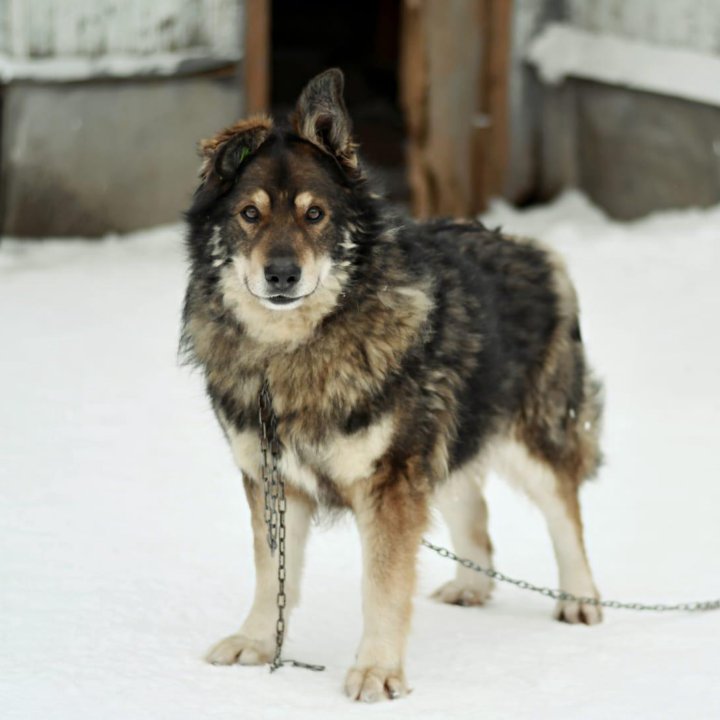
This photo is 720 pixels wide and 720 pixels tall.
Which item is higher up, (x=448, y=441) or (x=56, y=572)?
(x=448, y=441)

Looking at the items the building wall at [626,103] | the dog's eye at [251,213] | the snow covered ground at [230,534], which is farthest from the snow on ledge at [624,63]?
the dog's eye at [251,213]

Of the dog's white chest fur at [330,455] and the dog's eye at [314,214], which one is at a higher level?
the dog's eye at [314,214]

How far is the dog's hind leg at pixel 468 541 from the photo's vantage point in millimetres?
5254

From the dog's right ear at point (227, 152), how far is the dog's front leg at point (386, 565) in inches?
39.2

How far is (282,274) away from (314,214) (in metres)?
0.24

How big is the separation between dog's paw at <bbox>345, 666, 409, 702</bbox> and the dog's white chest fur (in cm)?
56

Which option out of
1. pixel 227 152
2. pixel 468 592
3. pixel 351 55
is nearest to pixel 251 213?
pixel 227 152

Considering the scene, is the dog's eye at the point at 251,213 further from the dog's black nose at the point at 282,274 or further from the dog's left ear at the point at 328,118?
the dog's left ear at the point at 328,118

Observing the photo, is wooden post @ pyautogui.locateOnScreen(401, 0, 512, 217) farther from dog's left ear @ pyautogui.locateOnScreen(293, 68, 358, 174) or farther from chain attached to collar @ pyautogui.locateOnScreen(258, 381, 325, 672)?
chain attached to collar @ pyautogui.locateOnScreen(258, 381, 325, 672)

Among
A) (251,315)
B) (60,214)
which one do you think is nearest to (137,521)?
(251,315)

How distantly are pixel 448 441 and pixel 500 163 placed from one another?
20.8 feet

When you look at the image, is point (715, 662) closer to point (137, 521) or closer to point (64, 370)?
point (137, 521)

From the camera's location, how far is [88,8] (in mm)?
9242

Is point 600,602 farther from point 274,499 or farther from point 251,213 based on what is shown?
point 251,213
